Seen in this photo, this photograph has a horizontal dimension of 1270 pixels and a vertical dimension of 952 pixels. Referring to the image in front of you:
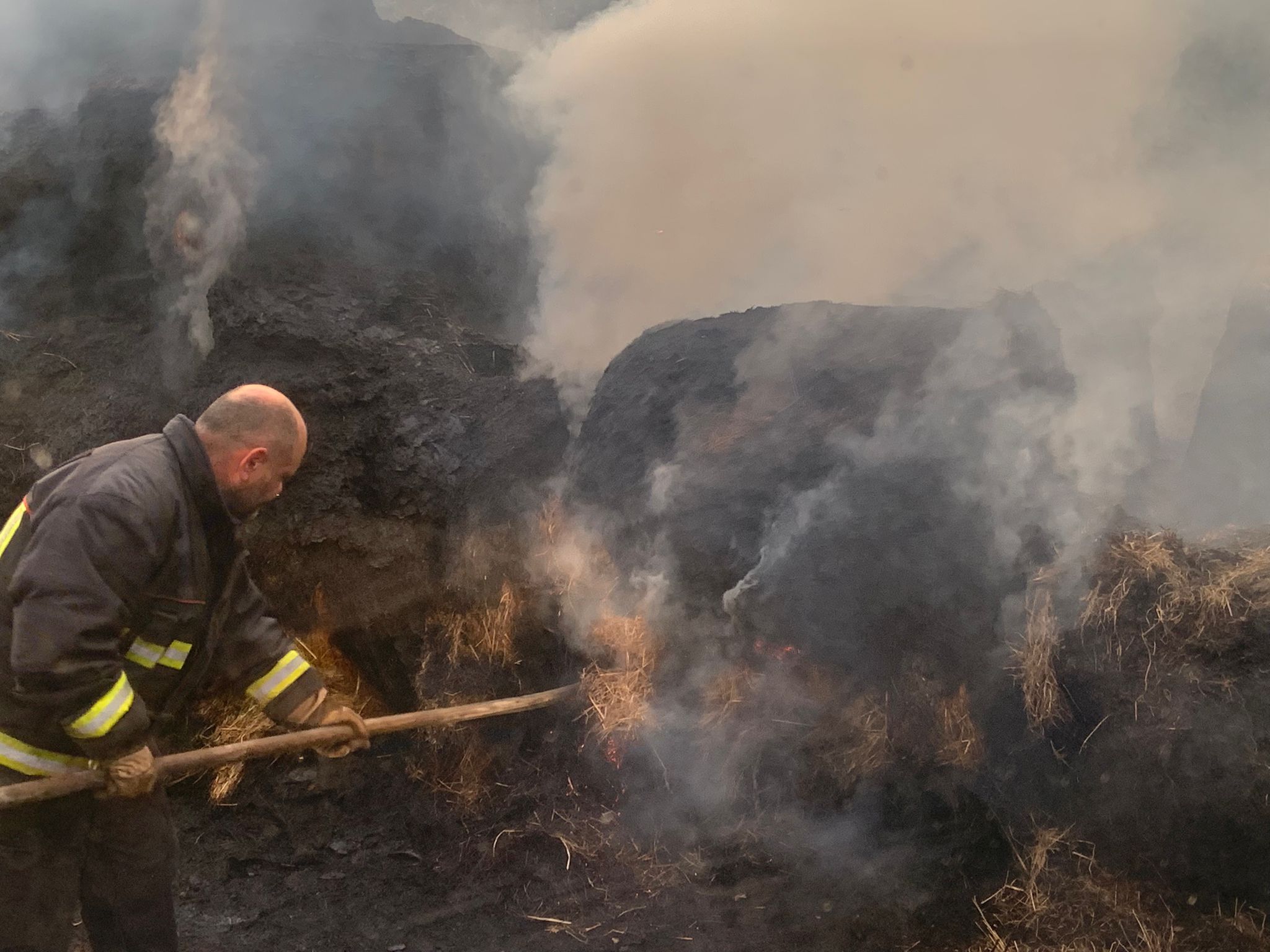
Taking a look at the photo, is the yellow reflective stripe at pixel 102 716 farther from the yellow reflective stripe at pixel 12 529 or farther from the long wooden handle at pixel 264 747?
the yellow reflective stripe at pixel 12 529

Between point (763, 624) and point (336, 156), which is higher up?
point (336, 156)

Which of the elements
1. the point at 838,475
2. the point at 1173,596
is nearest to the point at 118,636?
the point at 838,475

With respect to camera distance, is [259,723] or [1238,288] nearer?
[259,723]

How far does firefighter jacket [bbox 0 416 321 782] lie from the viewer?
2.89 m

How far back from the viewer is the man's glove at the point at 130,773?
10.7 ft

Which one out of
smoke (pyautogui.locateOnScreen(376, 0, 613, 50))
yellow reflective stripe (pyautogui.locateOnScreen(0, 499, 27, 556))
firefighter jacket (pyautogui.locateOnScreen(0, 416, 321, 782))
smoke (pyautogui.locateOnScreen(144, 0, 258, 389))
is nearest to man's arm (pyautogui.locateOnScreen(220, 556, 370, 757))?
firefighter jacket (pyautogui.locateOnScreen(0, 416, 321, 782))

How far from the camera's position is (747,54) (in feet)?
30.4

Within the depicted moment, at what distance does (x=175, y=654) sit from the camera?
11.4 feet

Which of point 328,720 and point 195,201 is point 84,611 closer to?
point 328,720

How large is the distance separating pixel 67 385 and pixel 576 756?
16.2 ft

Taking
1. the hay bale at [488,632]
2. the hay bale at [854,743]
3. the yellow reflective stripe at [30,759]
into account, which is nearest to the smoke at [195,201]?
the hay bale at [488,632]

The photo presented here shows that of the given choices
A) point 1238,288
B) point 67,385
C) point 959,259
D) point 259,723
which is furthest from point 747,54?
point 259,723

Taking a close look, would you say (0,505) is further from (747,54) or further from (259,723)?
(747,54)

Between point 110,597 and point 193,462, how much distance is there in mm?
578
